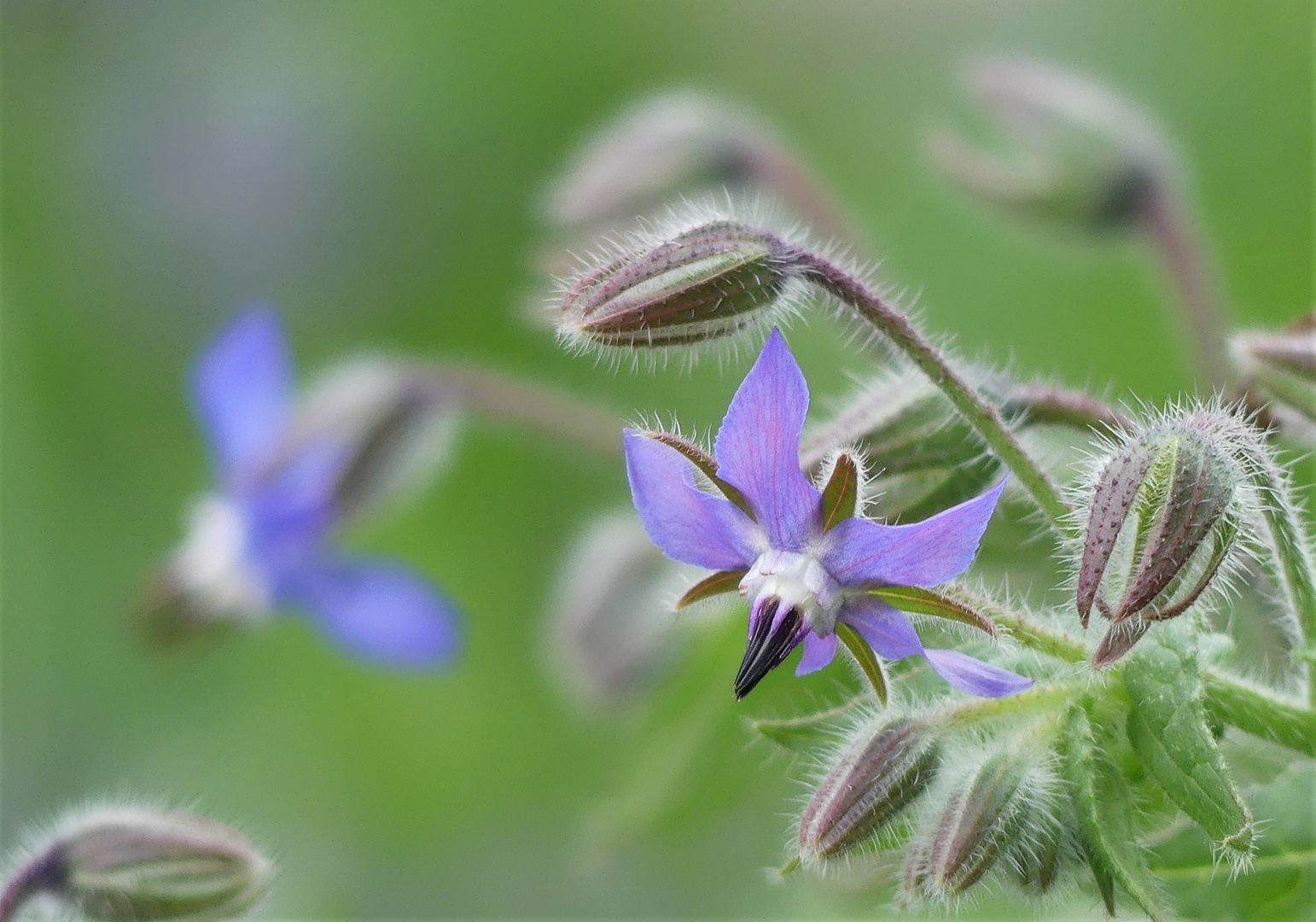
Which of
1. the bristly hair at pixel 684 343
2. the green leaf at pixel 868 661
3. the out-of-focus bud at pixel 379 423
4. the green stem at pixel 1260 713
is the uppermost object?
the out-of-focus bud at pixel 379 423

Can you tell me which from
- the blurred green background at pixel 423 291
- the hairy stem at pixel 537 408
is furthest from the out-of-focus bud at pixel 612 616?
the blurred green background at pixel 423 291

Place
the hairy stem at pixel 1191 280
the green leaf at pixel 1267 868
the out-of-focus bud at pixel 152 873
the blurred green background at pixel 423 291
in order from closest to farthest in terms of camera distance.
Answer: the green leaf at pixel 1267 868 < the out-of-focus bud at pixel 152 873 < the hairy stem at pixel 1191 280 < the blurred green background at pixel 423 291

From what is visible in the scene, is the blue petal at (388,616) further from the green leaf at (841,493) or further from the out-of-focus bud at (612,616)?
the green leaf at (841,493)

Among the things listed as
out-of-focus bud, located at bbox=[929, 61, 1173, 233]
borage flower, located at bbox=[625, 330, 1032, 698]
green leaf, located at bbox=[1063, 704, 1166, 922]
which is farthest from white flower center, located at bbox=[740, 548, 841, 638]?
out-of-focus bud, located at bbox=[929, 61, 1173, 233]

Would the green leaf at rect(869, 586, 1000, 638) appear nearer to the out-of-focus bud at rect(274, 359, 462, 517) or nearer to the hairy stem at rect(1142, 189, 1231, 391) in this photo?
the hairy stem at rect(1142, 189, 1231, 391)

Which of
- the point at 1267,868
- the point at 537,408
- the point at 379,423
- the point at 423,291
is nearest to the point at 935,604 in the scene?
the point at 1267,868

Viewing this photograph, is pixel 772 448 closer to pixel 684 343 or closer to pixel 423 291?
pixel 684 343
